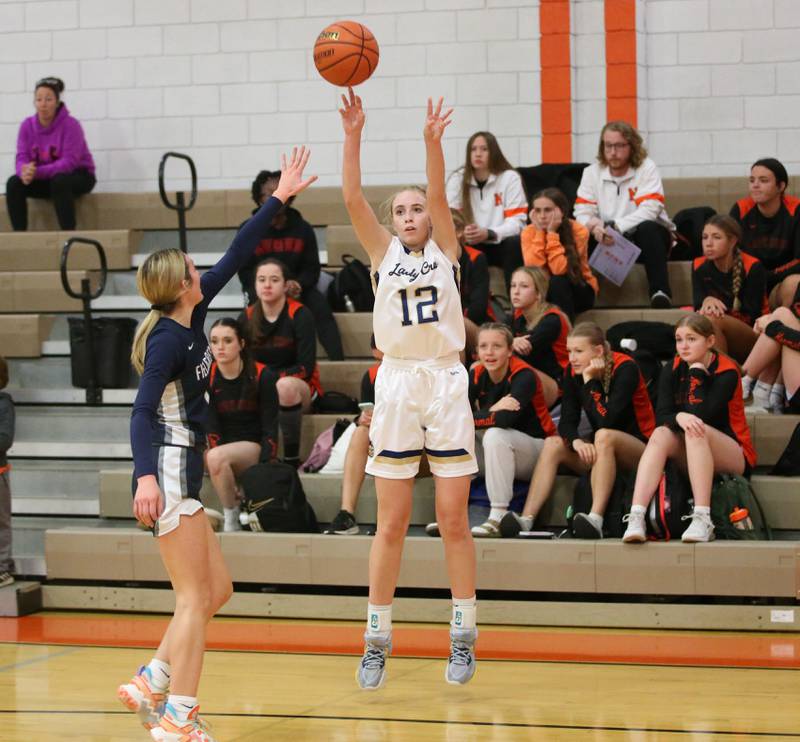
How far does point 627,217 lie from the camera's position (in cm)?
770

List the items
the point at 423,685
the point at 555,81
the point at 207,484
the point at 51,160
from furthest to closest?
the point at 51,160 < the point at 555,81 < the point at 207,484 < the point at 423,685

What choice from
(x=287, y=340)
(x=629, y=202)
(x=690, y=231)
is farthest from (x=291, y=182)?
(x=690, y=231)

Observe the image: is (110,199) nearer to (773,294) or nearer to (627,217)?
(627,217)

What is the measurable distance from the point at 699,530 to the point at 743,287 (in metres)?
1.84

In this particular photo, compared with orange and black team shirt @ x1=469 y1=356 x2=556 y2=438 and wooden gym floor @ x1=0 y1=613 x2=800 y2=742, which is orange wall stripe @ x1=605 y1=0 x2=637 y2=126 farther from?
wooden gym floor @ x1=0 y1=613 x2=800 y2=742

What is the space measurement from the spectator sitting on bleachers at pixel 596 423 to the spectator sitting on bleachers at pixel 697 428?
0.67 ft

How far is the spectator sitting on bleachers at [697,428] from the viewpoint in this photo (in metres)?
5.77

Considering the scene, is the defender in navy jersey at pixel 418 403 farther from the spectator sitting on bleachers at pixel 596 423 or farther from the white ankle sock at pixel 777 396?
the white ankle sock at pixel 777 396

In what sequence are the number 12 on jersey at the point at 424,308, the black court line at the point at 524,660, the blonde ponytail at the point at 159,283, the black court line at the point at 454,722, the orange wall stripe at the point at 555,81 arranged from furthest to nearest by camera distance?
the orange wall stripe at the point at 555,81
the black court line at the point at 524,660
the number 12 on jersey at the point at 424,308
the black court line at the point at 454,722
the blonde ponytail at the point at 159,283

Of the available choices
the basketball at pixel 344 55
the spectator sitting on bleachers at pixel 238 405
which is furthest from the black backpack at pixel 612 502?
the basketball at pixel 344 55

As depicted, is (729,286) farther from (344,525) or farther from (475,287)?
(344,525)

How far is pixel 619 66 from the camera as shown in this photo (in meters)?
8.80

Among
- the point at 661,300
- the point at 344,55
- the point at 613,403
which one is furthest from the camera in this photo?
the point at 661,300

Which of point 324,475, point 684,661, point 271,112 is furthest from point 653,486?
point 271,112
